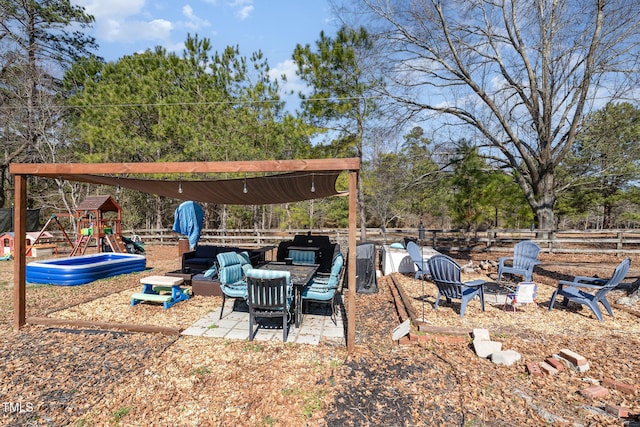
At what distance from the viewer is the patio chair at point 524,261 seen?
6133 mm

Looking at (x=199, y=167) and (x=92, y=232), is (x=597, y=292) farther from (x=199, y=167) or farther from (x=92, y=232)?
(x=92, y=232)

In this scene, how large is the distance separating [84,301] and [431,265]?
5.88 meters

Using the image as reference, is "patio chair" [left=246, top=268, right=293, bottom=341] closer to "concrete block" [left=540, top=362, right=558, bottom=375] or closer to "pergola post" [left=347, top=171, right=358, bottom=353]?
"pergola post" [left=347, top=171, right=358, bottom=353]

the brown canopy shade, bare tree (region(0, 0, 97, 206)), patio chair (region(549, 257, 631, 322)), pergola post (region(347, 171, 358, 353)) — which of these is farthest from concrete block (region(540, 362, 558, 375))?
bare tree (region(0, 0, 97, 206))

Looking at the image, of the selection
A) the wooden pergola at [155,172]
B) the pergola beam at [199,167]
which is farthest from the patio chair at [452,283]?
the pergola beam at [199,167]

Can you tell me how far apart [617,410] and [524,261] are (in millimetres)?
4681

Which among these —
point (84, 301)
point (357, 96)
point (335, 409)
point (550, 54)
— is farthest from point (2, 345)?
point (550, 54)

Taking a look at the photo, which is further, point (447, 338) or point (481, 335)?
point (447, 338)

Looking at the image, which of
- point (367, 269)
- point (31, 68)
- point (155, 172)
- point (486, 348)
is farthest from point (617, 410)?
point (31, 68)

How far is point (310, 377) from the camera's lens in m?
2.85

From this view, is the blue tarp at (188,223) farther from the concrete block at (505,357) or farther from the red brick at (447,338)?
the concrete block at (505,357)

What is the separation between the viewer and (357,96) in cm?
1123

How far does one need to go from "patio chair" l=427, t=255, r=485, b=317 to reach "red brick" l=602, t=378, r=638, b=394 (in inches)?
71.8

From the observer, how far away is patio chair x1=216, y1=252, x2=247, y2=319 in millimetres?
4197
